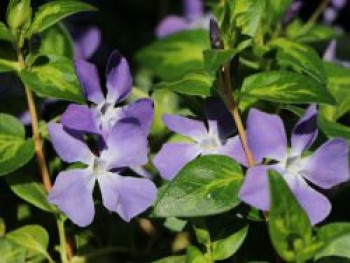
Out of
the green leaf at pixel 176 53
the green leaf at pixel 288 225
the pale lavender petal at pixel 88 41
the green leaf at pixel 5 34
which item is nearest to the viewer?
the green leaf at pixel 288 225

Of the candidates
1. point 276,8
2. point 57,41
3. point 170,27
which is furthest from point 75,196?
point 170,27

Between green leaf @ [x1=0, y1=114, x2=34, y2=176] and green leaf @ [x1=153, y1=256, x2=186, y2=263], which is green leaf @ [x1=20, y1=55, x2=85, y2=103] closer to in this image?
green leaf @ [x1=0, y1=114, x2=34, y2=176]

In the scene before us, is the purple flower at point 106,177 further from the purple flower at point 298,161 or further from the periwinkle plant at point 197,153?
the purple flower at point 298,161

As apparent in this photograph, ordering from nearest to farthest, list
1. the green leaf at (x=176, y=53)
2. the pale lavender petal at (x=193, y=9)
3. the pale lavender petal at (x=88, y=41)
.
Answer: the green leaf at (x=176, y=53), the pale lavender petal at (x=88, y=41), the pale lavender petal at (x=193, y=9)

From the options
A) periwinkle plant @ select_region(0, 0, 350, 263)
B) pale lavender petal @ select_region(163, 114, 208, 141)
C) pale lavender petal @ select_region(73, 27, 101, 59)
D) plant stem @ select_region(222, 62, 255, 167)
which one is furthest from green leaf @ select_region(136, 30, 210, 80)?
plant stem @ select_region(222, 62, 255, 167)

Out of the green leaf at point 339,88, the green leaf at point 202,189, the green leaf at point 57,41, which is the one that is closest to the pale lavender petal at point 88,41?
the green leaf at point 57,41

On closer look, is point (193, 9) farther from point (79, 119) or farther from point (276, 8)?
point (79, 119)

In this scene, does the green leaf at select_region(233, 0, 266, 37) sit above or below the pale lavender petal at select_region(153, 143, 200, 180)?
above
